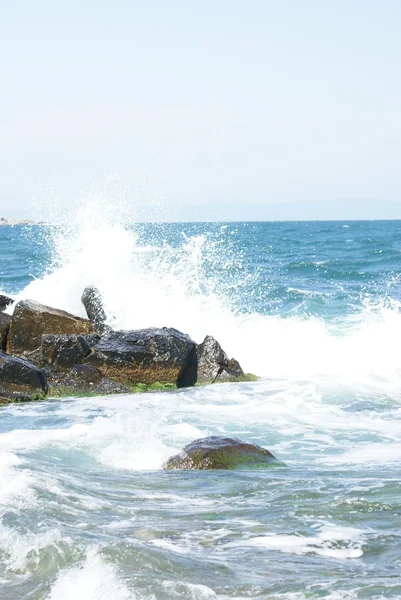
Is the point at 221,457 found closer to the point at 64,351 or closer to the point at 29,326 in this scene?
the point at 64,351

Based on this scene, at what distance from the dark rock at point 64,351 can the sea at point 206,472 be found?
35.0 inches

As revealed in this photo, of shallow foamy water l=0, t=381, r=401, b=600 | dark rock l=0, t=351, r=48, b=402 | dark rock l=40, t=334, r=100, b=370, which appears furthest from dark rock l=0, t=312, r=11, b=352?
shallow foamy water l=0, t=381, r=401, b=600

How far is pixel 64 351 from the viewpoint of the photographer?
496 inches

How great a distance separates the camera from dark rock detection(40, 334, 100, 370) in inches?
496

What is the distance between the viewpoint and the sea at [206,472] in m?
4.84

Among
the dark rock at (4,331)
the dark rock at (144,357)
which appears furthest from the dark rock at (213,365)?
the dark rock at (4,331)

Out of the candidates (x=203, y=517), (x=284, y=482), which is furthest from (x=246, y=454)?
(x=203, y=517)

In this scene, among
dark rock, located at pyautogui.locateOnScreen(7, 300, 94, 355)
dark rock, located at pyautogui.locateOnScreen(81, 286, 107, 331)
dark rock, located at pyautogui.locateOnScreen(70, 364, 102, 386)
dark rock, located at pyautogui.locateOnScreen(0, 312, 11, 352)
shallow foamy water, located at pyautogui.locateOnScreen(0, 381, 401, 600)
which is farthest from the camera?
dark rock, located at pyautogui.locateOnScreen(81, 286, 107, 331)

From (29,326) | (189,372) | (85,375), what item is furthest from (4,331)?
(189,372)

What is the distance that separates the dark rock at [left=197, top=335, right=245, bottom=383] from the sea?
479mm

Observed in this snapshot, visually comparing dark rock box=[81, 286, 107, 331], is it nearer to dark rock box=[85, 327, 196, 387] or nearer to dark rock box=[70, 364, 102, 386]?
dark rock box=[85, 327, 196, 387]

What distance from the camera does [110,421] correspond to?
986 cm

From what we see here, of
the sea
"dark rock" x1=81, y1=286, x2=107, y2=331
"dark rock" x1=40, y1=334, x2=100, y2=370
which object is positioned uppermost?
"dark rock" x1=81, y1=286, x2=107, y2=331

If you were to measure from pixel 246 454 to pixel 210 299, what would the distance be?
11922 millimetres
